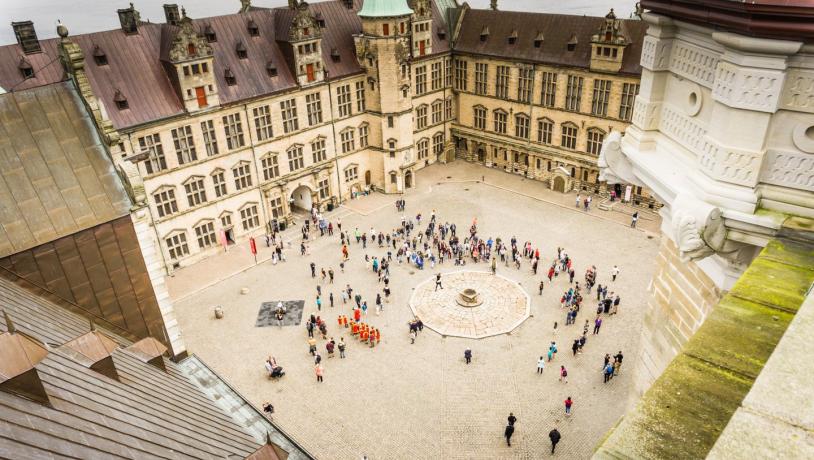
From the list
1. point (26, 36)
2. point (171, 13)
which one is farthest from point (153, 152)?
point (171, 13)

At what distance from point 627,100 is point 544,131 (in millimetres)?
7984

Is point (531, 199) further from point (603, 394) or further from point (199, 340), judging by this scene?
point (199, 340)

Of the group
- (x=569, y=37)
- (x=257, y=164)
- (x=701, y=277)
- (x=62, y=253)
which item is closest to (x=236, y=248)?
(x=257, y=164)

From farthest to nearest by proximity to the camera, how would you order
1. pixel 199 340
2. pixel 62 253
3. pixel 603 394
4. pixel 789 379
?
1. pixel 199 340
2. pixel 603 394
3. pixel 62 253
4. pixel 789 379

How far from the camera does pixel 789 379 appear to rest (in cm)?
362

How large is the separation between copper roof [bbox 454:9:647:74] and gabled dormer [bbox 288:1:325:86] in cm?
1524

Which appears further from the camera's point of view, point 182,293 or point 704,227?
point 182,293

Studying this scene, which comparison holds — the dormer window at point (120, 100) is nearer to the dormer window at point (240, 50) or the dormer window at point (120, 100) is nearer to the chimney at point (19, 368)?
the dormer window at point (240, 50)

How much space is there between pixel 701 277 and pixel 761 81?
349 centimetres

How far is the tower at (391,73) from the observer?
42.7 m

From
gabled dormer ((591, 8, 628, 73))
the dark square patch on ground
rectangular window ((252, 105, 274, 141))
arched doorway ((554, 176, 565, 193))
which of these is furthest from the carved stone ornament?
arched doorway ((554, 176, 565, 193))

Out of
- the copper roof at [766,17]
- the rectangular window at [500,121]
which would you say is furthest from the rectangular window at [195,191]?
the copper roof at [766,17]

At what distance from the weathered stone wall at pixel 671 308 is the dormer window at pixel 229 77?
3249 cm

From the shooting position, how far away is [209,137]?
3722cm
